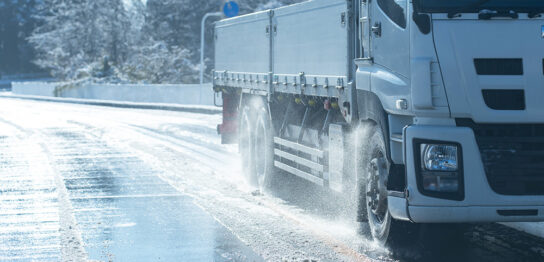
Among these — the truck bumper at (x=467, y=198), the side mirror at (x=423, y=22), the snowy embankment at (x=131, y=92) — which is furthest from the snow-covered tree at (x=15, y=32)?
the truck bumper at (x=467, y=198)

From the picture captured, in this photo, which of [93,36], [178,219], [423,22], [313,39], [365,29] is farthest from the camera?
[93,36]

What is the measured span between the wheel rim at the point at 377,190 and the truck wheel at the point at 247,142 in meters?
5.19

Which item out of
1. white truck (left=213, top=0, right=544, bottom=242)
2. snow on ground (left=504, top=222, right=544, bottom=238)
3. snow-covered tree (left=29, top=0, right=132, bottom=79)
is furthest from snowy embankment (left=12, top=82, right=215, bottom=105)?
white truck (left=213, top=0, right=544, bottom=242)

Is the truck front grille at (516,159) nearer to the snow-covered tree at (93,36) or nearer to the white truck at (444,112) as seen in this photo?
the white truck at (444,112)

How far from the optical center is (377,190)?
8320mm

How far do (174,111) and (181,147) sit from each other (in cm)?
1994

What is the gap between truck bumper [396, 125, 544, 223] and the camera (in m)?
7.13

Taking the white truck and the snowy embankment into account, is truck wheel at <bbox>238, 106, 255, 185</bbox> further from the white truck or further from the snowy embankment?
the snowy embankment

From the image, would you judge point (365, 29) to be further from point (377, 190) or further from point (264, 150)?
point (264, 150)

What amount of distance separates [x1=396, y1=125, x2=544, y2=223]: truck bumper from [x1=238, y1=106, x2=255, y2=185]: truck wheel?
254 inches

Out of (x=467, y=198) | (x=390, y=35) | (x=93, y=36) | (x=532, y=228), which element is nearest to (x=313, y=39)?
(x=390, y=35)

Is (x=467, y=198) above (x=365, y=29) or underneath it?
underneath

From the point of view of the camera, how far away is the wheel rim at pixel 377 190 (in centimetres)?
810

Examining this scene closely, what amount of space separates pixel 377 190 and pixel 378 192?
0.16ft
